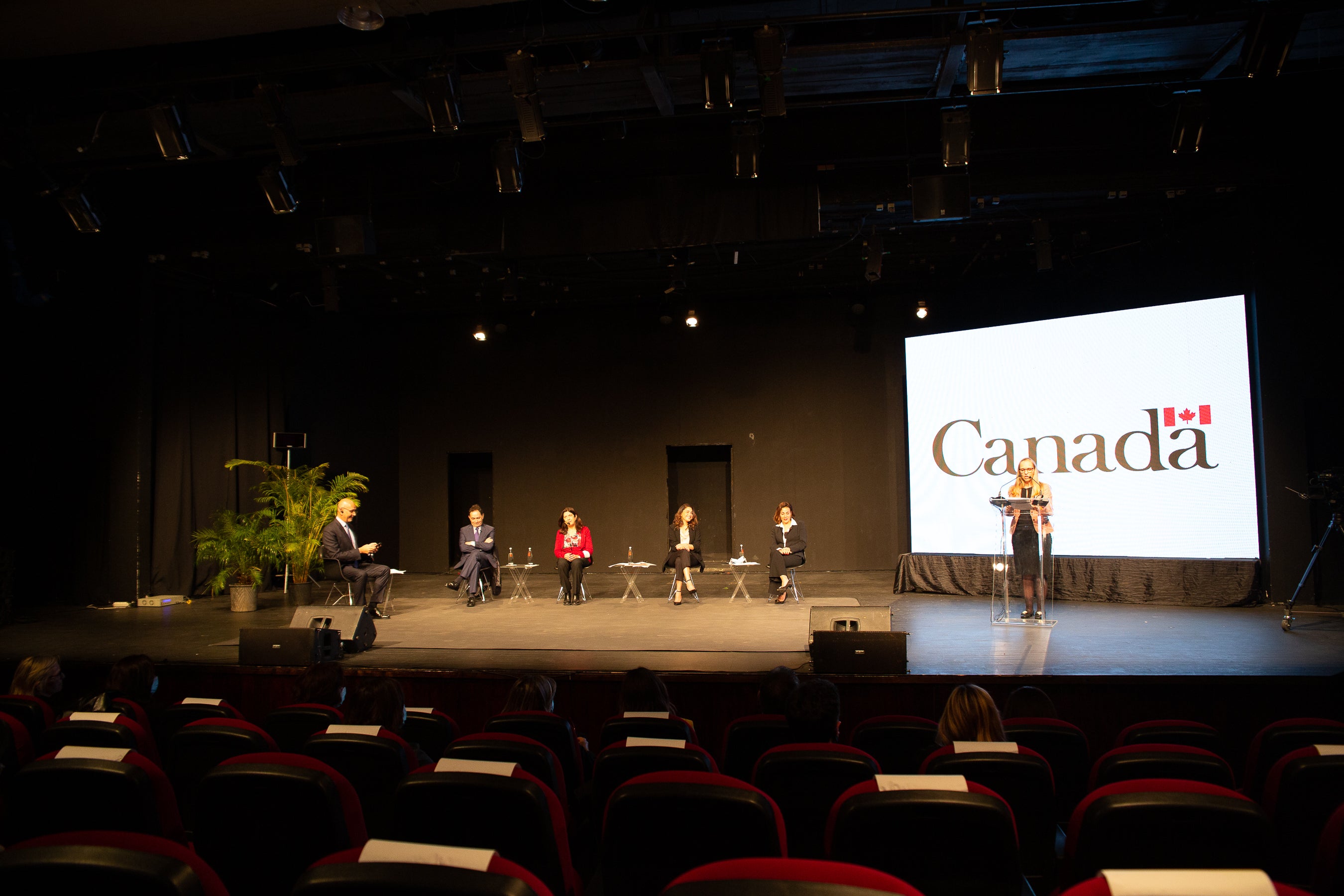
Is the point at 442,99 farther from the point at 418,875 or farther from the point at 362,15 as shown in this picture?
the point at 418,875

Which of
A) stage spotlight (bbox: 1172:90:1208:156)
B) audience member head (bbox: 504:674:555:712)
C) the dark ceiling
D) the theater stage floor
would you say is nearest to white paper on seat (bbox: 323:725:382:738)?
audience member head (bbox: 504:674:555:712)

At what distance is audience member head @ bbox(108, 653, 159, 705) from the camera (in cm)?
375

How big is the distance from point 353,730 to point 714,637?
4532 millimetres

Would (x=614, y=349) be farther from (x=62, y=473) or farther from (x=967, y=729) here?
(x=967, y=729)

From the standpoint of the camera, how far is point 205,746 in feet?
8.28

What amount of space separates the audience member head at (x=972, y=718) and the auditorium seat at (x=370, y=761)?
5.57 ft

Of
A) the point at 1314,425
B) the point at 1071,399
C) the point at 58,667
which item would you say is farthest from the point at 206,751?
the point at 1314,425

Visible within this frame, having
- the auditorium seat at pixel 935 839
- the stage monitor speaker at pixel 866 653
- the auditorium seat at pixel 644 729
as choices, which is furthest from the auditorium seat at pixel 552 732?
the stage monitor speaker at pixel 866 653

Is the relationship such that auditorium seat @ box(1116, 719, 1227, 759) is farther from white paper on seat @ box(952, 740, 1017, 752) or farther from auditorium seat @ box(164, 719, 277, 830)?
auditorium seat @ box(164, 719, 277, 830)

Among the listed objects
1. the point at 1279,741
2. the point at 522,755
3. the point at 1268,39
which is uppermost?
the point at 1268,39

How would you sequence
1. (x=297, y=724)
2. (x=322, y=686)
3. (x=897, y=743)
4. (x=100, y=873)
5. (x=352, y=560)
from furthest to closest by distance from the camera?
(x=352, y=560)
(x=322, y=686)
(x=297, y=724)
(x=897, y=743)
(x=100, y=873)

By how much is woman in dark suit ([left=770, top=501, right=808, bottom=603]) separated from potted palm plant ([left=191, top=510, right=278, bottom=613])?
5.87 m

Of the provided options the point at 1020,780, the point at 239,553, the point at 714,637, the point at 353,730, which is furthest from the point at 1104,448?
the point at 239,553

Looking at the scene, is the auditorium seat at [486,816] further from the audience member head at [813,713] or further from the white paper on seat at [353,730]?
the audience member head at [813,713]
